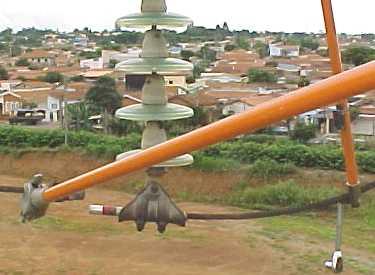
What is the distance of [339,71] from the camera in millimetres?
980

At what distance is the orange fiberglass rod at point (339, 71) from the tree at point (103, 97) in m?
9.10

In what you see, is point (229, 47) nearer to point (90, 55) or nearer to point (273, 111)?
point (90, 55)

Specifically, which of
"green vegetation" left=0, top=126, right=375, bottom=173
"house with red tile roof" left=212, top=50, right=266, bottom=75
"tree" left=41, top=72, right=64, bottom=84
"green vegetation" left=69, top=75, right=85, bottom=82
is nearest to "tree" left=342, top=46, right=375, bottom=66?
"green vegetation" left=0, top=126, right=375, bottom=173

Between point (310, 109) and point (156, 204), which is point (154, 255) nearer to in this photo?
point (156, 204)

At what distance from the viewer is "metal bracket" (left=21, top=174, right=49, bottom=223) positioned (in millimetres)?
1234

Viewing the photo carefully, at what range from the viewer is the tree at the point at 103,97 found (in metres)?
10.4

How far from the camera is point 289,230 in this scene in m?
6.20

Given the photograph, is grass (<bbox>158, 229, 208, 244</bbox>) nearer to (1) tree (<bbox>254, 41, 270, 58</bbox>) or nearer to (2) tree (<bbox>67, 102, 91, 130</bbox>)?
(2) tree (<bbox>67, 102, 91, 130</bbox>)

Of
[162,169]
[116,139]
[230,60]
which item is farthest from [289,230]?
[230,60]

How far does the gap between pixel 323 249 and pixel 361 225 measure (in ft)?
4.03

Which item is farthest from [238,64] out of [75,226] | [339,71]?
[339,71]

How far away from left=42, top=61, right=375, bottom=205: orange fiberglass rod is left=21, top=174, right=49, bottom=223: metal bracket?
1.41ft

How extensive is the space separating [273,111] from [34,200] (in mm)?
712

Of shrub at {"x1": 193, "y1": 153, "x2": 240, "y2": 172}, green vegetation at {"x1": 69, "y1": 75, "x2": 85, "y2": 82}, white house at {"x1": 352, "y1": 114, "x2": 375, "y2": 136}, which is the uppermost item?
white house at {"x1": 352, "y1": 114, "x2": 375, "y2": 136}
